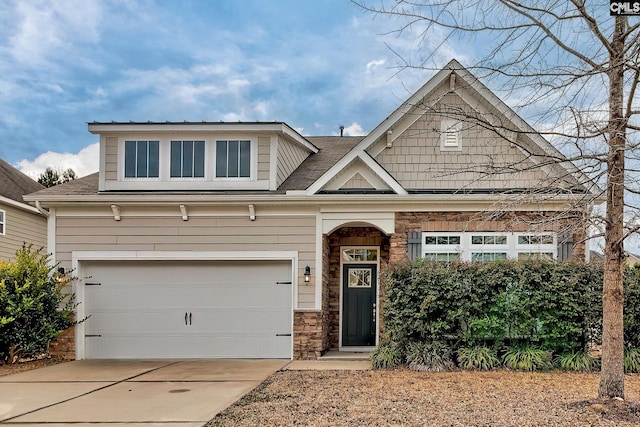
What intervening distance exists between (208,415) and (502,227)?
286 inches

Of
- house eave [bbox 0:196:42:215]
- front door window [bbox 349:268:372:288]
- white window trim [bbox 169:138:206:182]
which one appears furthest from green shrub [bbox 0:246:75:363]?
front door window [bbox 349:268:372:288]

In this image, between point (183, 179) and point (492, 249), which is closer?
point (492, 249)

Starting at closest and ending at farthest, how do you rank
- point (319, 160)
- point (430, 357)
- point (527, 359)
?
point (527, 359) < point (430, 357) < point (319, 160)

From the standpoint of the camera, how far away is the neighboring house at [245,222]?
11.5 metres

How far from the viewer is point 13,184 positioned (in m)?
18.8

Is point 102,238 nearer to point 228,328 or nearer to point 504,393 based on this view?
point 228,328

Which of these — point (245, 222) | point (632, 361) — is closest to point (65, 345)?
point (245, 222)

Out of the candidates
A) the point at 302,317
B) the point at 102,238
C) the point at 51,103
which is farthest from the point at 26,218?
the point at 302,317

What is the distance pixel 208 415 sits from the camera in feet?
21.4

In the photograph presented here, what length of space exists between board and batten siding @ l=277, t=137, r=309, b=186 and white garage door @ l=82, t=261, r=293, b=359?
216cm

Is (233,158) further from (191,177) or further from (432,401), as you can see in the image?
(432,401)

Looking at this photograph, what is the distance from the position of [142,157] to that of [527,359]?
29.3ft

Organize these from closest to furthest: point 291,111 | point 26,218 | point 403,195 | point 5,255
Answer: point 403,195 < point 291,111 < point 5,255 < point 26,218

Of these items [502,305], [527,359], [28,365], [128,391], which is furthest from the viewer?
[28,365]
